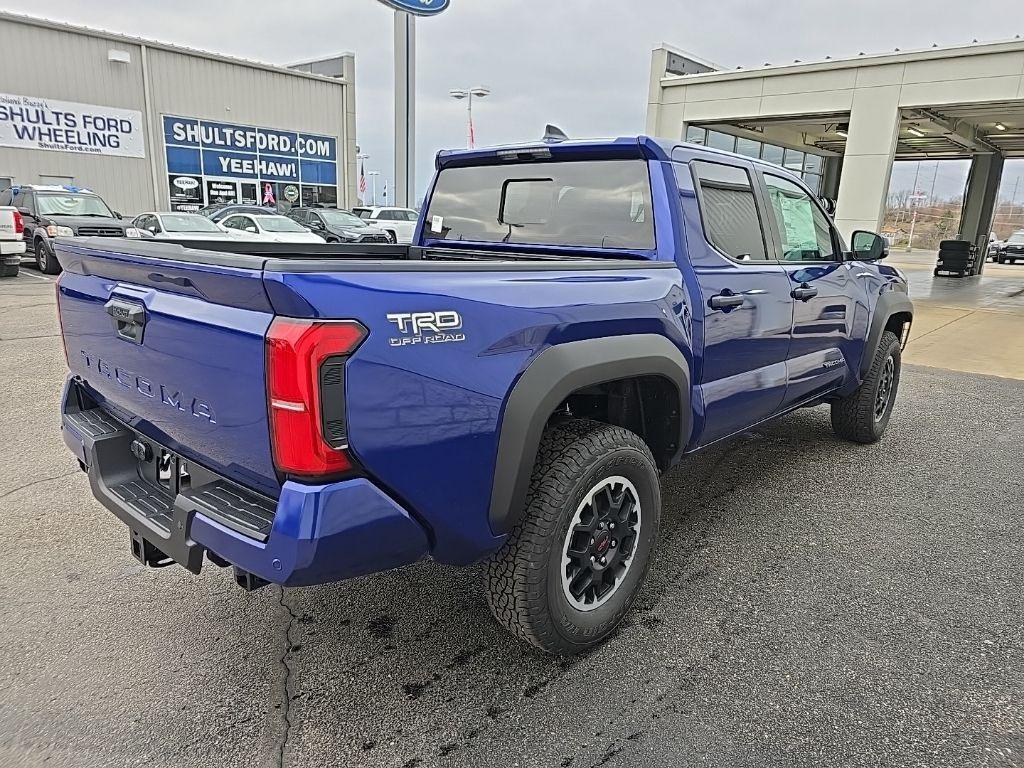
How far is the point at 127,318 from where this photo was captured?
2.26 metres

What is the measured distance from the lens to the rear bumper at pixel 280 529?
1826mm

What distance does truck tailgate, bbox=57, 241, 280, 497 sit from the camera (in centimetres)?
186

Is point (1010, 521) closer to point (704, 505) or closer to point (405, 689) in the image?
point (704, 505)

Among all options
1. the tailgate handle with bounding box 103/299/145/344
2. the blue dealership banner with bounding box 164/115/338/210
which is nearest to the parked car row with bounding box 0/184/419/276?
the blue dealership banner with bounding box 164/115/338/210

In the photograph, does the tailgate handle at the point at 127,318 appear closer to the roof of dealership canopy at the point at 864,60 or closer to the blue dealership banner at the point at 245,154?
the roof of dealership canopy at the point at 864,60

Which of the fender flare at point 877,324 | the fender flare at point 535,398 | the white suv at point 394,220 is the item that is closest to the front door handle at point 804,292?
the fender flare at point 877,324

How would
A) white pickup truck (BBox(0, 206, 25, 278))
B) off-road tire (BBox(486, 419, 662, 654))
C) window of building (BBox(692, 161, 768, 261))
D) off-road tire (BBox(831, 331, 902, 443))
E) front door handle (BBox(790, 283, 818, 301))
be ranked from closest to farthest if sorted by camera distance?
1. off-road tire (BBox(486, 419, 662, 654))
2. window of building (BBox(692, 161, 768, 261))
3. front door handle (BBox(790, 283, 818, 301))
4. off-road tire (BBox(831, 331, 902, 443))
5. white pickup truck (BBox(0, 206, 25, 278))

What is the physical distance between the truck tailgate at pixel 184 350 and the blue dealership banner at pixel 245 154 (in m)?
25.6

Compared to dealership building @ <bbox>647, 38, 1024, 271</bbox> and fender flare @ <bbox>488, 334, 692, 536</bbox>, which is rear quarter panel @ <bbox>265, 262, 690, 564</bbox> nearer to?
fender flare @ <bbox>488, 334, 692, 536</bbox>

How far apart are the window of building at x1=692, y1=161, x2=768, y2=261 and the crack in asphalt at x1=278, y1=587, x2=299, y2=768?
2415mm

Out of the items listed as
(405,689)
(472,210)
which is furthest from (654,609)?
(472,210)

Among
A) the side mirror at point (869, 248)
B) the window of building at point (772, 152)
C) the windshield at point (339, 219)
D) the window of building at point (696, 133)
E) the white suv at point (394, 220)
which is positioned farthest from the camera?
the window of building at point (772, 152)

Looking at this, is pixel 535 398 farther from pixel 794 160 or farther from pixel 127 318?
pixel 794 160

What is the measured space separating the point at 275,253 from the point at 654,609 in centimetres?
270
